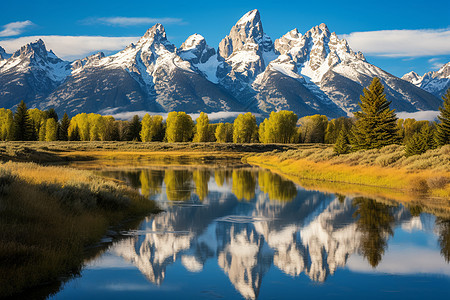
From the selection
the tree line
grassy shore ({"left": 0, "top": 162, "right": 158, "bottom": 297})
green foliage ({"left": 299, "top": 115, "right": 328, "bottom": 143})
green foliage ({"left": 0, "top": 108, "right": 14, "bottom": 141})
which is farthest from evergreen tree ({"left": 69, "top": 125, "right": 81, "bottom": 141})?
grassy shore ({"left": 0, "top": 162, "right": 158, "bottom": 297})

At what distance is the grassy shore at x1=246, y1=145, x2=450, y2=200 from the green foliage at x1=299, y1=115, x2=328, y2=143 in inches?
3922

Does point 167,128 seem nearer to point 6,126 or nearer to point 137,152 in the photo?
point 137,152

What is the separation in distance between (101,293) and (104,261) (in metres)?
2.65

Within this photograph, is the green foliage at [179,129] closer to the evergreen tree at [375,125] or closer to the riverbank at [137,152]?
the riverbank at [137,152]

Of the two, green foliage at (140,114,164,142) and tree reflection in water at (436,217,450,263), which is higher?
green foliage at (140,114,164,142)

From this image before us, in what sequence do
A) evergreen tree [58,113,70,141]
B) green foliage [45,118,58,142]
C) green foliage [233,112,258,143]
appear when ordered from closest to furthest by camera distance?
1. green foliage [45,118,58,142]
2. evergreen tree [58,113,70,141]
3. green foliage [233,112,258,143]

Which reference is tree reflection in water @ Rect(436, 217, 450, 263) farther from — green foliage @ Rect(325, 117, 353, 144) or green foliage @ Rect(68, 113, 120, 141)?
green foliage @ Rect(68, 113, 120, 141)

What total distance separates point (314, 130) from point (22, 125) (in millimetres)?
94830

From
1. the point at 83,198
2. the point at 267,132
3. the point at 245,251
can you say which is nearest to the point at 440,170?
the point at 245,251

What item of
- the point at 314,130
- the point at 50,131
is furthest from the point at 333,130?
the point at 50,131

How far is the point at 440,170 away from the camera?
1200 inches

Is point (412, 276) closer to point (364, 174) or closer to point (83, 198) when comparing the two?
point (83, 198)

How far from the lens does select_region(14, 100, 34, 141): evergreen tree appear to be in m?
125

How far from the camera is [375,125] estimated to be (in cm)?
5250
